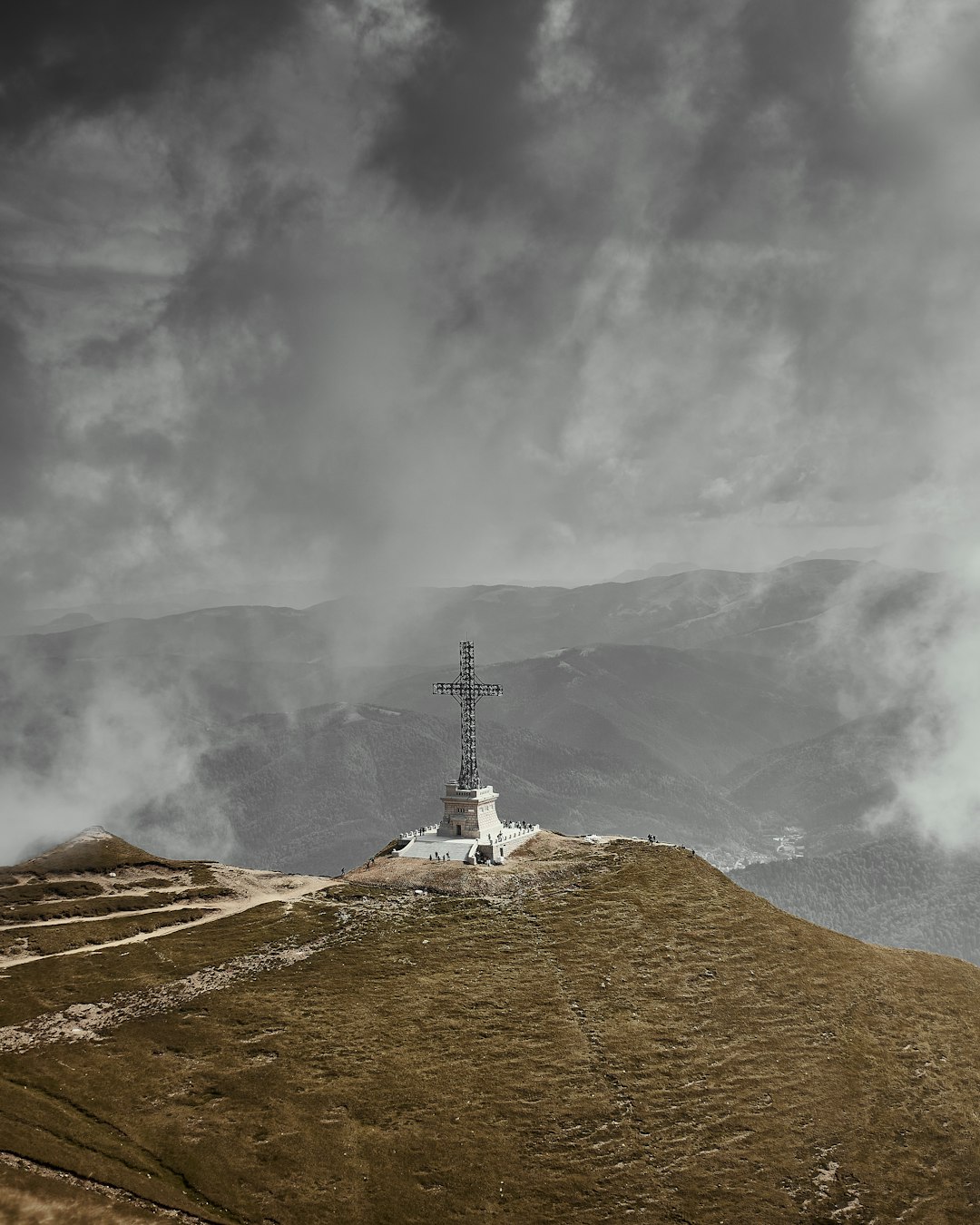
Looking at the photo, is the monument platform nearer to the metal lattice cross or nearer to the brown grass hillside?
the metal lattice cross

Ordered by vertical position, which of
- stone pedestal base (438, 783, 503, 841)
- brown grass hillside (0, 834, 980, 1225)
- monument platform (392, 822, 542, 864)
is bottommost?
brown grass hillside (0, 834, 980, 1225)

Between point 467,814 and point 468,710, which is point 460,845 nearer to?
point 467,814

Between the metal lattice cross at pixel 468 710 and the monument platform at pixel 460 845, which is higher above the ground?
the metal lattice cross at pixel 468 710

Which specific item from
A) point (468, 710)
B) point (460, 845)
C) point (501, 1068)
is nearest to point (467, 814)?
point (460, 845)

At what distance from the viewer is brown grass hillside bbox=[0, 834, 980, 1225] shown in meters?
51.8

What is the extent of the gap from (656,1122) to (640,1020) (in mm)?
10956

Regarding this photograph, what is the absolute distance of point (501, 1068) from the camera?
2494 inches

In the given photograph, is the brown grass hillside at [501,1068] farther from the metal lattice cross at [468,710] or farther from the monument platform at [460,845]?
the metal lattice cross at [468,710]

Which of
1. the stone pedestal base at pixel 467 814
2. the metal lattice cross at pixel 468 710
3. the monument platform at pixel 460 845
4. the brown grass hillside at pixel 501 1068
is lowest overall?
the brown grass hillside at pixel 501 1068

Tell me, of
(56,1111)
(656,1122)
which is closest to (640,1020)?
(656,1122)

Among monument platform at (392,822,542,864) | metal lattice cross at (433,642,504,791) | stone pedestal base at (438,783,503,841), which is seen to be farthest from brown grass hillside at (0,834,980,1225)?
metal lattice cross at (433,642,504,791)

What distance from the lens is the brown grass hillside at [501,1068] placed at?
51.8 m

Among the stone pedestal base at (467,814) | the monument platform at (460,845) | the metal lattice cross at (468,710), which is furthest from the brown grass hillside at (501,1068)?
the metal lattice cross at (468,710)

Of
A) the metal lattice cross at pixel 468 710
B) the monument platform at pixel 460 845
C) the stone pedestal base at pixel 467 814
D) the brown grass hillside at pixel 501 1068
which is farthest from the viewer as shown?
the metal lattice cross at pixel 468 710
